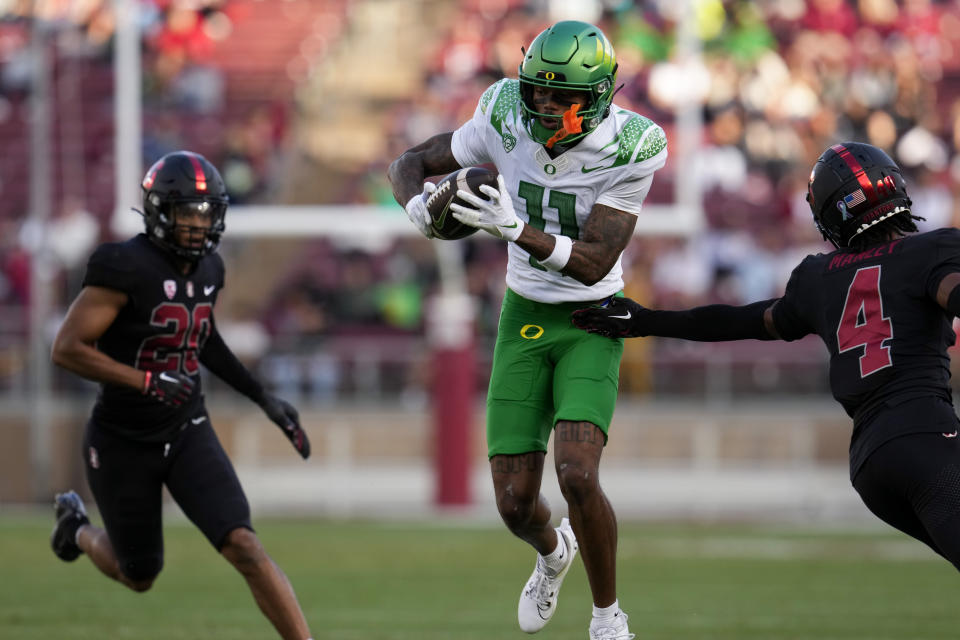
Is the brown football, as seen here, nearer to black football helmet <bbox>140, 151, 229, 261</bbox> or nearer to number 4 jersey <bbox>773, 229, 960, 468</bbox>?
black football helmet <bbox>140, 151, 229, 261</bbox>

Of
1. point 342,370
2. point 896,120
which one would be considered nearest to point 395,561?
point 342,370

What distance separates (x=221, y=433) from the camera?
13.9 meters

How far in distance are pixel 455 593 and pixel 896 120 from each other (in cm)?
834

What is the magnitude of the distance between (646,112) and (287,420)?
6636 mm

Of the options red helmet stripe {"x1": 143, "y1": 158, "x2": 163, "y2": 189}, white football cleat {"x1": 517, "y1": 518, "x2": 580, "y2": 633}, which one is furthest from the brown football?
white football cleat {"x1": 517, "y1": 518, "x2": 580, "y2": 633}

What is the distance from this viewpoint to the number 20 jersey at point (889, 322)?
→ 4785 mm

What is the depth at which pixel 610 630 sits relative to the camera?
5.77m

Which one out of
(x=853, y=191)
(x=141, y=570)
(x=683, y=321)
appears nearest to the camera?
(x=853, y=191)

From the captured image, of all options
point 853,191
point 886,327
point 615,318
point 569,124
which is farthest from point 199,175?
point 886,327

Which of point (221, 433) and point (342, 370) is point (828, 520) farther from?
point (221, 433)

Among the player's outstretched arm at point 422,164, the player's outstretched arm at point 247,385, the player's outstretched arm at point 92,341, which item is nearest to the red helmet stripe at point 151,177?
the player's outstretched arm at point 92,341

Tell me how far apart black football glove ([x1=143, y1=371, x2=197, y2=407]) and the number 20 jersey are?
2.47 meters

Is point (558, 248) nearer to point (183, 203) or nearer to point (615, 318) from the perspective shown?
point (615, 318)

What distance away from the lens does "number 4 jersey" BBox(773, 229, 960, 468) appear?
4.77m
